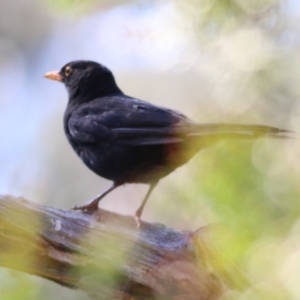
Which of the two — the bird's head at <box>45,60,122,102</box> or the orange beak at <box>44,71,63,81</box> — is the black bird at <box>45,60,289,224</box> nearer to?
the bird's head at <box>45,60,122,102</box>

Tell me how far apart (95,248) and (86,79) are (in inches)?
58.9

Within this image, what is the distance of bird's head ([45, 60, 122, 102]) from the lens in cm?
238

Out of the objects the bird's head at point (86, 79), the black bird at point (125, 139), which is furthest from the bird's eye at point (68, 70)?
the black bird at point (125, 139)

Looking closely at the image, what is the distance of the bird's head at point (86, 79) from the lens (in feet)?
7.81

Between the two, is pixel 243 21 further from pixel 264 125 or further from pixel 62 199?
pixel 62 199

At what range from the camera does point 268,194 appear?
0.44 meters

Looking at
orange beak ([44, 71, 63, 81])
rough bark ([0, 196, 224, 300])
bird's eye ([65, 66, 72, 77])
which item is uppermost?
bird's eye ([65, 66, 72, 77])

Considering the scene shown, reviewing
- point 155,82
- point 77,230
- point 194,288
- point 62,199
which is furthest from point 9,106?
point 194,288

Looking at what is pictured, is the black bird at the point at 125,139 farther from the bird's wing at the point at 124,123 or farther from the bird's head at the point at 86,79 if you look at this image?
the bird's head at the point at 86,79

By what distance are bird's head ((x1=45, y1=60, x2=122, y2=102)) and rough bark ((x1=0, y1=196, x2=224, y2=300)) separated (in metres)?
1.12

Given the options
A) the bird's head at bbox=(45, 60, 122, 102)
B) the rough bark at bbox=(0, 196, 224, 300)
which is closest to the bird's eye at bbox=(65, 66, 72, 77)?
the bird's head at bbox=(45, 60, 122, 102)

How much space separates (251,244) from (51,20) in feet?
7.14

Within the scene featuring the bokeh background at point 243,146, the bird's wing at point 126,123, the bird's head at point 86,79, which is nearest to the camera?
the bokeh background at point 243,146

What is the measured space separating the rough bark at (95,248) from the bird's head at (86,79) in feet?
3.69
